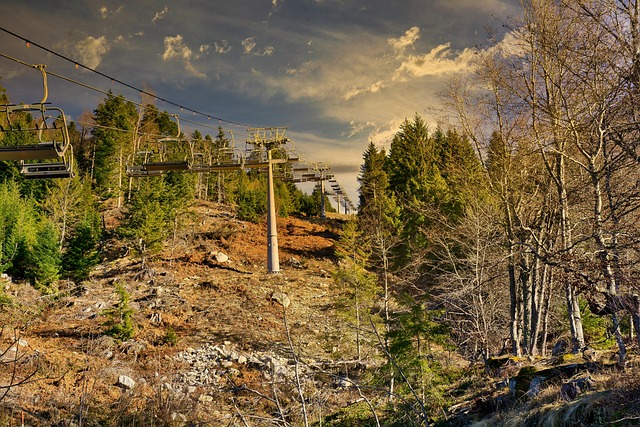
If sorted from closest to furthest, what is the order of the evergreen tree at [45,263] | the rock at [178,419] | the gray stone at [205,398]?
the rock at [178,419]
the gray stone at [205,398]
the evergreen tree at [45,263]

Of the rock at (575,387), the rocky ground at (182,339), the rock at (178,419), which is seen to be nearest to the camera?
the rock at (575,387)

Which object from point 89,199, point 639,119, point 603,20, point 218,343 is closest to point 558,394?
point 639,119

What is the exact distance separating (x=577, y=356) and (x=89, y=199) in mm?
35803

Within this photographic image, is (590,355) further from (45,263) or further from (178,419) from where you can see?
(45,263)

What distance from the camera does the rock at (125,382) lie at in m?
12.6

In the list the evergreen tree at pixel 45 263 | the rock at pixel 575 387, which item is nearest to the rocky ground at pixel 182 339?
the evergreen tree at pixel 45 263

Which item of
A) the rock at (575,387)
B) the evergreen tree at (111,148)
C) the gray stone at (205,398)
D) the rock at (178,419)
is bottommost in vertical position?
the gray stone at (205,398)

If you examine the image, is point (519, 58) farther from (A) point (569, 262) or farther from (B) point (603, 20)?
(A) point (569, 262)

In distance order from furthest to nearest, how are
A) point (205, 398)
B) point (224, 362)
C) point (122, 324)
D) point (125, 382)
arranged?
1. point (122, 324)
2. point (224, 362)
3. point (205, 398)
4. point (125, 382)

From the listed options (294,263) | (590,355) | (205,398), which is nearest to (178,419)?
(205,398)

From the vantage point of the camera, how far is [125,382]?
12641 millimetres

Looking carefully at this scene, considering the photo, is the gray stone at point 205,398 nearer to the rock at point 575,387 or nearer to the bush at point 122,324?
the bush at point 122,324

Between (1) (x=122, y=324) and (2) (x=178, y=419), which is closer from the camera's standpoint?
(2) (x=178, y=419)

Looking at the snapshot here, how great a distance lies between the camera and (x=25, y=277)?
23391mm
